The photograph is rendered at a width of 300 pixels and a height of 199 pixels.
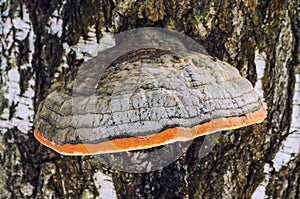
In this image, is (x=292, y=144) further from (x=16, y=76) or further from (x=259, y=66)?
(x=16, y=76)

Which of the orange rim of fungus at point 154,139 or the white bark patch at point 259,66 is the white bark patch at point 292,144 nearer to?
the white bark patch at point 259,66

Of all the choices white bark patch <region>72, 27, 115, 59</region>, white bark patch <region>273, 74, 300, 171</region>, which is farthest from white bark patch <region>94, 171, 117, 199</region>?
white bark patch <region>273, 74, 300, 171</region>

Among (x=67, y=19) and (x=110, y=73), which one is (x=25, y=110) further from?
(x=110, y=73)

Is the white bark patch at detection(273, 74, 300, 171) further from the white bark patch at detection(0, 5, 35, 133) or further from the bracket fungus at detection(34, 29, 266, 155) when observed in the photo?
the white bark patch at detection(0, 5, 35, 133)

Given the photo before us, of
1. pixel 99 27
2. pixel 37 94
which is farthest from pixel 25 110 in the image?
pixel 99 27

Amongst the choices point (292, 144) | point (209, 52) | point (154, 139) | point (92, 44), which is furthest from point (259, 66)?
point (154, 139)
